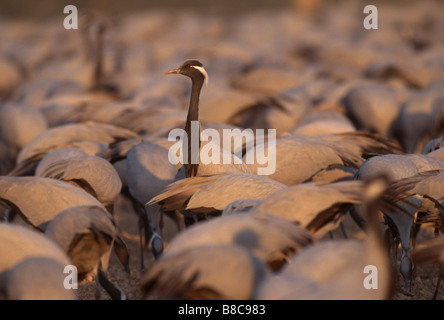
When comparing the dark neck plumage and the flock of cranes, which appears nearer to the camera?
the flock of cranes

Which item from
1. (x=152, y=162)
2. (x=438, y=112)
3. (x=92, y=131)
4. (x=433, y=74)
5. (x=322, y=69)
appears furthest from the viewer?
(x=322, y=69)

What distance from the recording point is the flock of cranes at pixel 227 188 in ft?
9.33

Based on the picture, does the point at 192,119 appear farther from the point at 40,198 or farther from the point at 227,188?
the point at 40,198

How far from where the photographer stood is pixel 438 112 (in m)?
6.44

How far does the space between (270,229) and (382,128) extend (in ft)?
14.1

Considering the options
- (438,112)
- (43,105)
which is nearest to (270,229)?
(438,112)

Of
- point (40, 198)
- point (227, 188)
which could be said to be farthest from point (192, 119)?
point (40, 198)

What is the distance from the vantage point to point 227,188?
13.1 ft

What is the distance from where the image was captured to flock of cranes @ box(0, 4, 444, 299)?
2.84 m

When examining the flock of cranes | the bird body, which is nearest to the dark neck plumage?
the flock of cranes

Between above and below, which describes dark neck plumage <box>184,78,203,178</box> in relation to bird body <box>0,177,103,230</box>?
above

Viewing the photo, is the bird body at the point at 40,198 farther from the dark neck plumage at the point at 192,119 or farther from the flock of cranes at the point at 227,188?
the dark neck plumage at the point at 192,119

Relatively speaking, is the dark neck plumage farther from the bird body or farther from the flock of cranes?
the bird body
